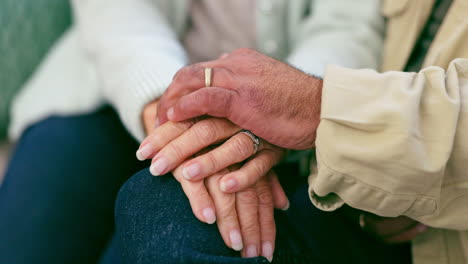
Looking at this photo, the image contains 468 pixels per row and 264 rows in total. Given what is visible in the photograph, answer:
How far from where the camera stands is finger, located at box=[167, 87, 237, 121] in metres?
0.48

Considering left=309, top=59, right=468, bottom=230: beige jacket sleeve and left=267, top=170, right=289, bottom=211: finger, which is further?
left=267, top=170, right=289, bottom=211: finger

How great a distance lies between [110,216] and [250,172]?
0.36 metres

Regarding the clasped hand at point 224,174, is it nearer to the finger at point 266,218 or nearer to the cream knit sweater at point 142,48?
the finger at point 266,218

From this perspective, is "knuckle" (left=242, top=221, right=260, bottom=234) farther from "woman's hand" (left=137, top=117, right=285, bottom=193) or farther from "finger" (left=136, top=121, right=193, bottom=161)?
"finger" (left=136, top=121, right=193, bottom=161)

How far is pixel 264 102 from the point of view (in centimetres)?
48

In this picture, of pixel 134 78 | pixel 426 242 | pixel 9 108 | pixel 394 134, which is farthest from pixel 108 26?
A: pixel 426 242

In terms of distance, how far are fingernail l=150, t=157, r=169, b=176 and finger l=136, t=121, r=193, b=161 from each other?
3cm

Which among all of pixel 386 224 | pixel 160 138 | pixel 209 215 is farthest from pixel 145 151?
pixel 386 224

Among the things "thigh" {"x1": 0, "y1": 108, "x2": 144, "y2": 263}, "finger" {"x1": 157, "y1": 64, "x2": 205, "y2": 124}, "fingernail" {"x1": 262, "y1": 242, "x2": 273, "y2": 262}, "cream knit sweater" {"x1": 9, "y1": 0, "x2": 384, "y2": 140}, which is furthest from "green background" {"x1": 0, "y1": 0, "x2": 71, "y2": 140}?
"fingernail" {"x1": 262, "y1": 242, "x2": 273, "y2": 262}

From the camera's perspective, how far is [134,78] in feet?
2.11

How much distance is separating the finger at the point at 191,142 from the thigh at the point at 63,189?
0.89 feet

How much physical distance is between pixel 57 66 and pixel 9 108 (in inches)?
7.3

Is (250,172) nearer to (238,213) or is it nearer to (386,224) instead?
(238,213)

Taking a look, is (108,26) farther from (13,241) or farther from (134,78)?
(13,241)
